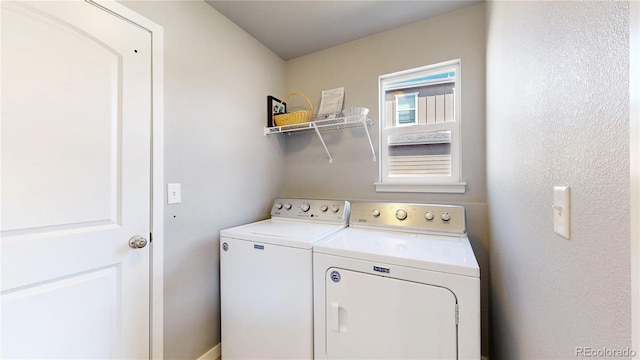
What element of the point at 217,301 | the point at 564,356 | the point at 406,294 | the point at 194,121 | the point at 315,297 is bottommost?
the point at 217,301

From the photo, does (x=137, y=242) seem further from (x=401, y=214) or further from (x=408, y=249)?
(x=401, y=214)

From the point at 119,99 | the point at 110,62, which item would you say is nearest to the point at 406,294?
the point at 119,99

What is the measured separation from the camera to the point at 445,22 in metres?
1.76

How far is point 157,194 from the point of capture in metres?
1.34

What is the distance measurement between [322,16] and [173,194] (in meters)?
1.60

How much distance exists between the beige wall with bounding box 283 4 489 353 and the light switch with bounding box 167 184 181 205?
1.10 metres

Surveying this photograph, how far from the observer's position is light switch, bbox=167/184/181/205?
1.40 metres

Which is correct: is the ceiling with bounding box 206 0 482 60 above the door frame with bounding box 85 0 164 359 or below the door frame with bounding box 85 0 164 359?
above

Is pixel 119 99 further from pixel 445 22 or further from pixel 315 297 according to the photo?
pixel 445 22

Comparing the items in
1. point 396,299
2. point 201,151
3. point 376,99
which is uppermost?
point 376,99

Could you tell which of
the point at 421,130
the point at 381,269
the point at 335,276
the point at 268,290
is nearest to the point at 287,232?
the point at 268,290

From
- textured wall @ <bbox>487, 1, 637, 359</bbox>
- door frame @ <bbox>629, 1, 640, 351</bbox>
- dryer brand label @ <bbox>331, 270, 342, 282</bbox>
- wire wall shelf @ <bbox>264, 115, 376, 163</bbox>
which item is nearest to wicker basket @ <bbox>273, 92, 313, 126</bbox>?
wire wall shelf @ <bbox>264, 115, 376, 163</bbox>

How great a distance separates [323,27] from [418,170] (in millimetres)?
1369

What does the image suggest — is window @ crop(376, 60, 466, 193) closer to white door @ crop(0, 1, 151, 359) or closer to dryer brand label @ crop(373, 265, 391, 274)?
dryer brand label @ crop(373, 265, 391, 274)
